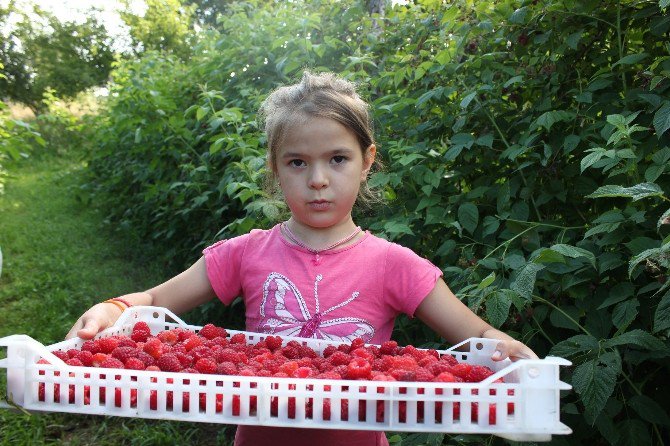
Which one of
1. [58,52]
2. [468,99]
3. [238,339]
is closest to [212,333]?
[238,339]

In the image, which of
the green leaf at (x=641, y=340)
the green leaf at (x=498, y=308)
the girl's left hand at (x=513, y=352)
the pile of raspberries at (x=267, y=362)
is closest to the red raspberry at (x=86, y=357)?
the pile of raspberries at (x=267, y=362)

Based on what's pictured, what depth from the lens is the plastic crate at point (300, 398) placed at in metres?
1.12

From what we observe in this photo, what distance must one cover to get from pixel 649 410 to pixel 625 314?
252mm

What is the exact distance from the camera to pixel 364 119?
1.89 m

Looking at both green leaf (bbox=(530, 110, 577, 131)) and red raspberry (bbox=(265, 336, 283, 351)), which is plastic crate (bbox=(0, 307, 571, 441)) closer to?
red raspberry (bbox=(265, 336, 283, 351))

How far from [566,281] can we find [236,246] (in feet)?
2.98

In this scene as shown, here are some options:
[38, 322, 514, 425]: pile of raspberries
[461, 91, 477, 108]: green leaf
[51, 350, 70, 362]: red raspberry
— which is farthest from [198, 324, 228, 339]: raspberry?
[461, 91, 477, 108]: green leaf

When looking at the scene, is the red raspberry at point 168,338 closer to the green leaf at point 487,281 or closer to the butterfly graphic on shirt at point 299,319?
the butterfly graphic on shirt at point 299,319

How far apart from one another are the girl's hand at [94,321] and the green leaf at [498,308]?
897 millimetres

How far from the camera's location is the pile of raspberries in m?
1.18

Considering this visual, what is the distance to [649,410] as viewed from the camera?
1749 millimetres

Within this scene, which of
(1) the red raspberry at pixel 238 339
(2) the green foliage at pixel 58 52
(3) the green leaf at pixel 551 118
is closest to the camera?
(1) the red raspberry at pixel 238 339

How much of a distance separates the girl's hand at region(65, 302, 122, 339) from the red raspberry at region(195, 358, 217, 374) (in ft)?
1.04

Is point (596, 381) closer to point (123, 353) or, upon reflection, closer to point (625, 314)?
point (625, 314)
